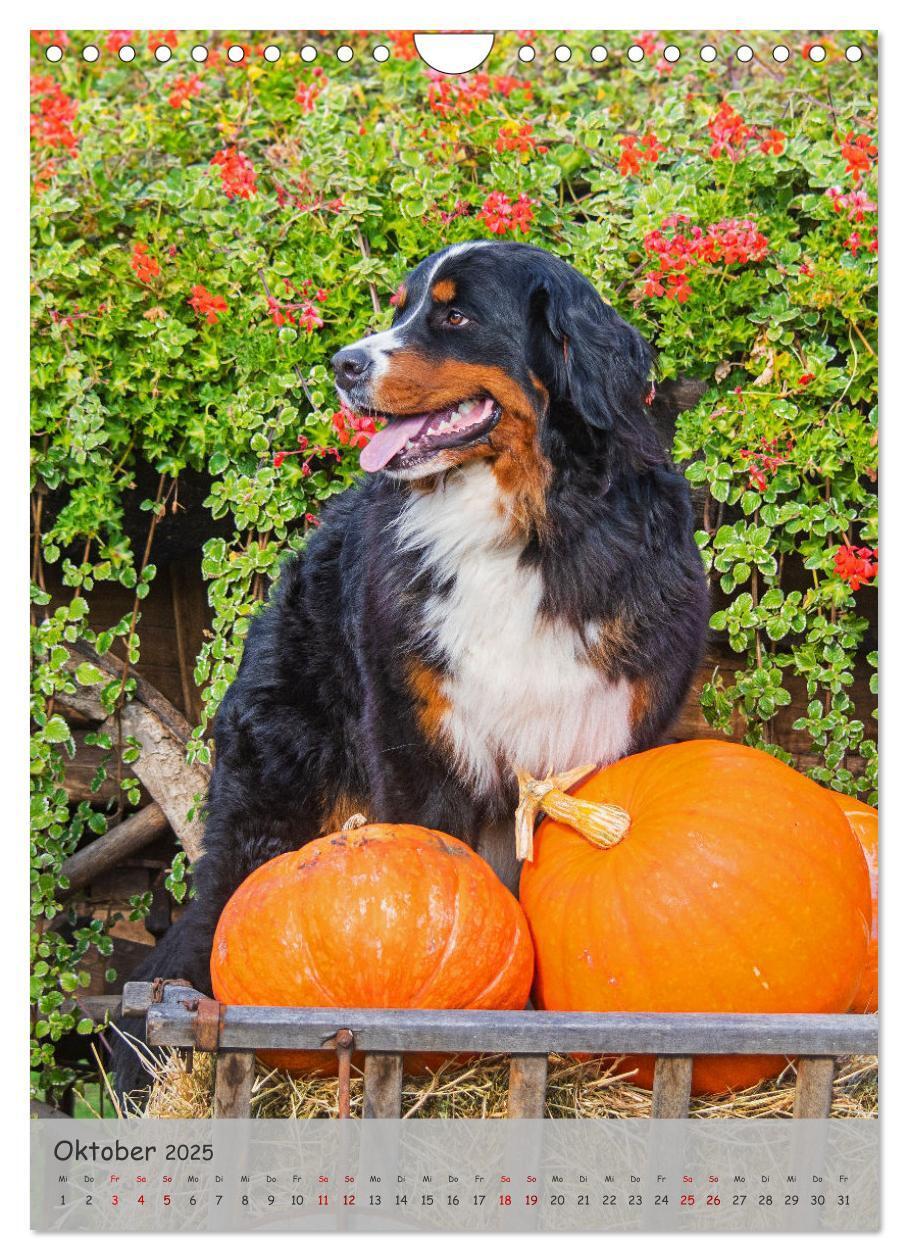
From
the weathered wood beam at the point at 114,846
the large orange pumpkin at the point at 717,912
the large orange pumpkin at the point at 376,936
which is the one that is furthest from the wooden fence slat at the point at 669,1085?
the weathered wood beam at the point at 114,846

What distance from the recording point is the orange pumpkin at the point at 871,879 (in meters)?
2.44

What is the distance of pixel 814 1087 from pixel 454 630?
111 centimetres

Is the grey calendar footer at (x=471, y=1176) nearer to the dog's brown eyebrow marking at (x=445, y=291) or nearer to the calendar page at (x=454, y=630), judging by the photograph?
the calendar page at (x=454, y=630)

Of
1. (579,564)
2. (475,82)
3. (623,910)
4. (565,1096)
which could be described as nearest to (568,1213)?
(565,1096)

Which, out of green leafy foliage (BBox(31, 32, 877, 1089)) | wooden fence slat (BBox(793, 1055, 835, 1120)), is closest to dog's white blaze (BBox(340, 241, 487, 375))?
green leafy foliage (BBox(31, 32, 877, 1089))

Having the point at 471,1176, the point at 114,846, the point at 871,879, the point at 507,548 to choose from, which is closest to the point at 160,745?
the point at 114,846

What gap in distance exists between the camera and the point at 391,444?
→ 2.63 metres

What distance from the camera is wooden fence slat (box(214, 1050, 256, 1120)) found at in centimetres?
217

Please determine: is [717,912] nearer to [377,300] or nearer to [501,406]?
[501,406]

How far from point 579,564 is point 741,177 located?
1232 mm

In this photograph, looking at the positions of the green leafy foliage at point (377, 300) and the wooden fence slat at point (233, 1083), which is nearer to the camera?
the wooden fence slat at point (233, 1083)

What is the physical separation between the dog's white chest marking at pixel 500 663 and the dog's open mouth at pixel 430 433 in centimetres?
10

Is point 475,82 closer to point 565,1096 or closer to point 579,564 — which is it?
point 579,564

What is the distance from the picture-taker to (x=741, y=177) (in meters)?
3.25
